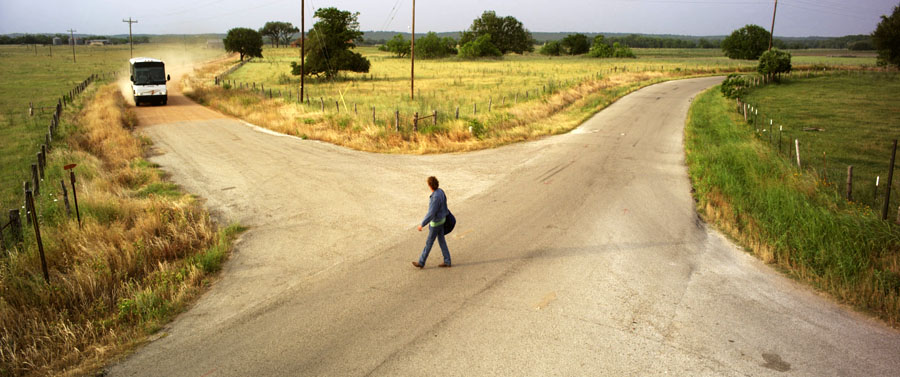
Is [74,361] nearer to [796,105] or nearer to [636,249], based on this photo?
[636,249]

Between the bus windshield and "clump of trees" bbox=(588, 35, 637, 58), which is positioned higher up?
"clump of trees" bbox=(588, 35, 637, 58)

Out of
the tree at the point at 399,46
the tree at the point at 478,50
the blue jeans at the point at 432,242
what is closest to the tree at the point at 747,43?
the tree at the point at 478,50

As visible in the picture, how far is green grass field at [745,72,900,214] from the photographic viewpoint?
52.9ft

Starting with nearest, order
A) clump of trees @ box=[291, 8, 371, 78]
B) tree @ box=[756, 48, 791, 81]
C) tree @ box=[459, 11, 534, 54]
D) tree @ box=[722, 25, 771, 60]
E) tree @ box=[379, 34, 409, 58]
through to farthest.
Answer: clump of trees @ box=[291, 8, 371, 78] → tree @ box=[756, 48, 791, 81] → tree @ box=[722, 25, 771, 60] → tree @ box=[379, 34, 409, 58] → tree @ box=[459, 11, 534, 54]

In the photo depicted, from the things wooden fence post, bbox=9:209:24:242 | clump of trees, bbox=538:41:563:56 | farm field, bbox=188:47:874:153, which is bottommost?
wooden fence post, bbox=9:209:24:242

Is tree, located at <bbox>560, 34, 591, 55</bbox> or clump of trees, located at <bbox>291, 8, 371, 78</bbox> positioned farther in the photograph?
tree, located at <bbox>560, 34, 591, 55</bbox>

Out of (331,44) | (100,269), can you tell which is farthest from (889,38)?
(100,269)

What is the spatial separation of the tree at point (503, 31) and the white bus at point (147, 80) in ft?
382

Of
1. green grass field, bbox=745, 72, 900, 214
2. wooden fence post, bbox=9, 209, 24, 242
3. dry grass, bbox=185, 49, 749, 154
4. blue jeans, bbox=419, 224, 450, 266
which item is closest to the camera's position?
blue jeans, bbox=419, 224, 450, 266

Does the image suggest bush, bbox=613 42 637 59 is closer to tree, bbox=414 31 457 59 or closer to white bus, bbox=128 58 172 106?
tree, bbox=414 31 457 59

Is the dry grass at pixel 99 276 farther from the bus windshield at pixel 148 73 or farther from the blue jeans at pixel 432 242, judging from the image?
the bus windshield at pixel 148 73

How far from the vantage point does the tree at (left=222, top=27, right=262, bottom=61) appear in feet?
282

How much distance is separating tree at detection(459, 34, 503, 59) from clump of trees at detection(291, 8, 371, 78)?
7147cm

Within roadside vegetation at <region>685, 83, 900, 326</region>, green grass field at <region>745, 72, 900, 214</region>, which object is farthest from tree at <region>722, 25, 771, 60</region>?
roadside vegetation at <region>685, 83, 900, 326</region>
